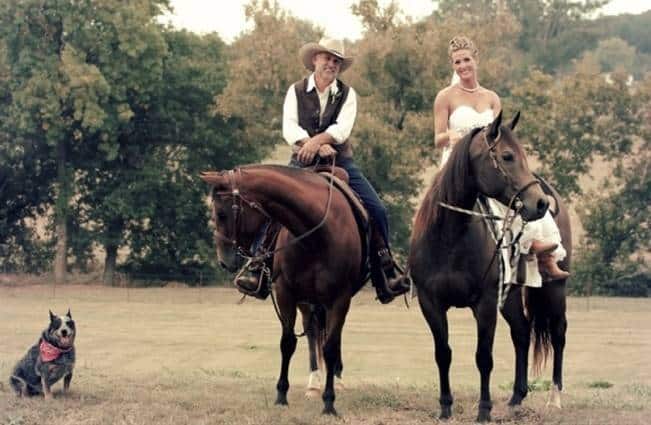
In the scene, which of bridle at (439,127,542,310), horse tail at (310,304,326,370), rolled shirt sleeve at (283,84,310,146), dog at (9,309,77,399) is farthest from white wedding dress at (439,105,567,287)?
Answer: dog at (9,309,77,399)

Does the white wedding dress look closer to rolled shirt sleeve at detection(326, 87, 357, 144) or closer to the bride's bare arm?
the bride's bare arm

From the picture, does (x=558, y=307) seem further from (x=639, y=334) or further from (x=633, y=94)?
(x=633, y=94)

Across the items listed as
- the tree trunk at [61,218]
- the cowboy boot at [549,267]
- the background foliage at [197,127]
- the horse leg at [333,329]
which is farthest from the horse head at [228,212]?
the tree trunk at [61,218]

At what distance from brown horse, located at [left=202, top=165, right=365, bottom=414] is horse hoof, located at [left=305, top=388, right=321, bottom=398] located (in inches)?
24.1

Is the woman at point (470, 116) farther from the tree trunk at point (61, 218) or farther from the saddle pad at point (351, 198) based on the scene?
the tree trunk at point (61, 218)

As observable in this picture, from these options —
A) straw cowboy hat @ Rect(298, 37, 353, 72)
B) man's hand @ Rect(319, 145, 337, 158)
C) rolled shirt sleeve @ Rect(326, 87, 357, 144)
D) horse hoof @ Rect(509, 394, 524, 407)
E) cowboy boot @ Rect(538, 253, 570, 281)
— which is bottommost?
horse hoof @ Rect(509, 394, 524, 407)

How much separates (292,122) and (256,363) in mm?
11532

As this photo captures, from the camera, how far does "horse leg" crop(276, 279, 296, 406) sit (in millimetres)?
9812

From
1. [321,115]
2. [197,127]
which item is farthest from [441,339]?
[197,127]

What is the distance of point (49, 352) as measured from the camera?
10.4m

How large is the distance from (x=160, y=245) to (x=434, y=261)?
3447 cm

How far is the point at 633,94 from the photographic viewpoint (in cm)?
4244

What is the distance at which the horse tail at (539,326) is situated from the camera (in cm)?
1077

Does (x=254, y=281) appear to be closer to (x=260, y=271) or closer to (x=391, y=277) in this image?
(x=260, y=271)
